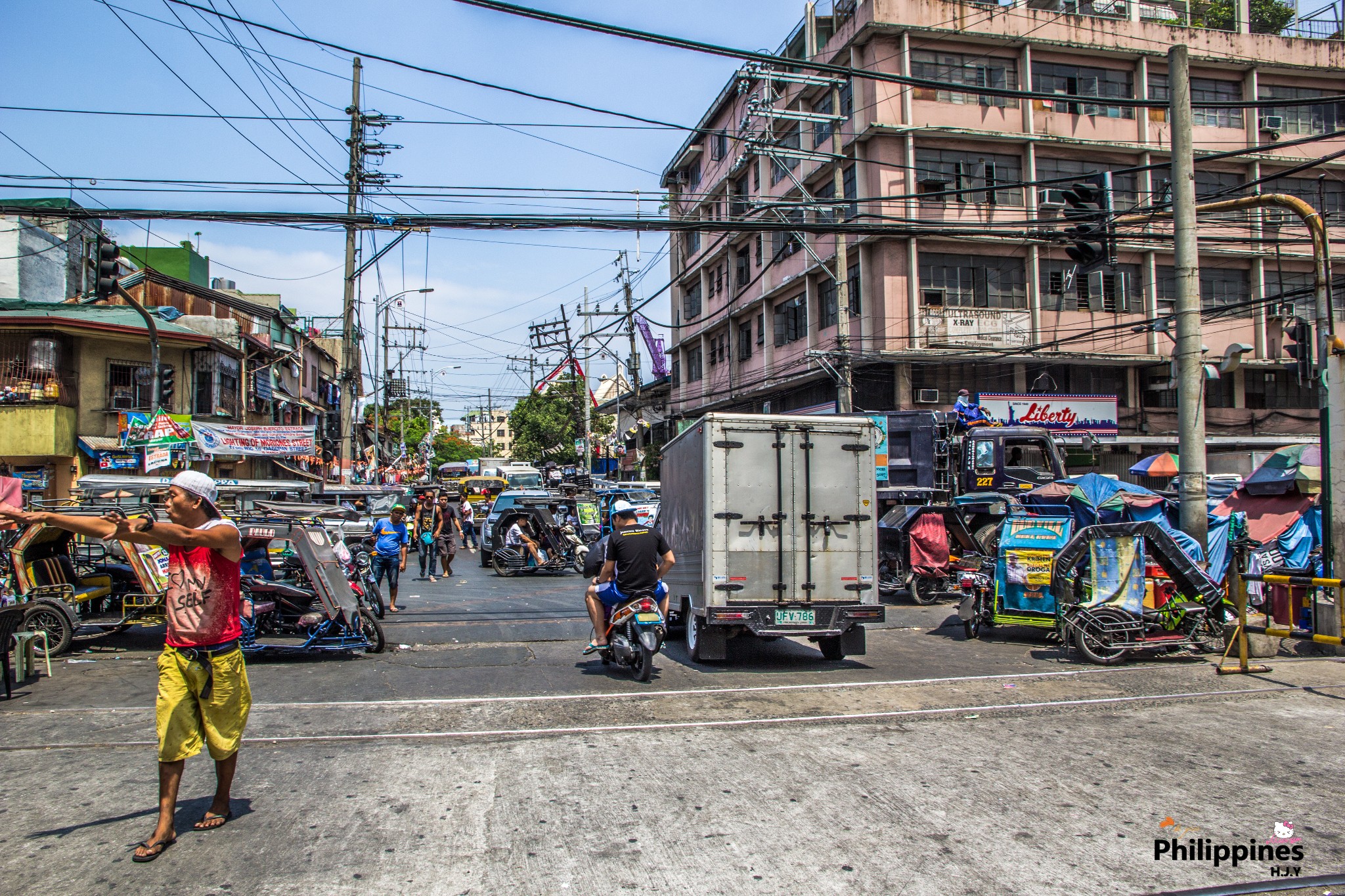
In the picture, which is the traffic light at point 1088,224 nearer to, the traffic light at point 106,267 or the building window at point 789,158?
the traffic light at point 106,267

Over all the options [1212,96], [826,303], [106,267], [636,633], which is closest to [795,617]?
[636,633]

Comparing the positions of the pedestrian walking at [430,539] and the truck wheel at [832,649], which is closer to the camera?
the truck wheel at [832,649]

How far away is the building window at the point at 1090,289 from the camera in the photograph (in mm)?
29984

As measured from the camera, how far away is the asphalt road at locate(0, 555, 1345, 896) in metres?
4.23

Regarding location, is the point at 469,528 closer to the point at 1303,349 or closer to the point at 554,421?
the point at 1303,349

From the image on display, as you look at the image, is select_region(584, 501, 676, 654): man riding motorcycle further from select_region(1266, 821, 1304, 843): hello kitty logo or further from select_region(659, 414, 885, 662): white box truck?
select_region(1266, 821, 1304, 843): hello kitty logo

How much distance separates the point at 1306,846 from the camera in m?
4.49

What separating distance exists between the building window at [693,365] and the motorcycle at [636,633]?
37748 mm

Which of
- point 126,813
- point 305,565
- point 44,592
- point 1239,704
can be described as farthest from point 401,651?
point 1239,704

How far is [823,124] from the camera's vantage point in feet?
102

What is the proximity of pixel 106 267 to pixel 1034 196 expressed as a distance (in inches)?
1049

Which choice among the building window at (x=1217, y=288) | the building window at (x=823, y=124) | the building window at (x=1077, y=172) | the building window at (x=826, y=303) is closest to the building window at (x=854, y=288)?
the building window at (x=826, y=303)

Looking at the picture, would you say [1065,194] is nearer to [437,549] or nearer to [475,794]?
[475,794]

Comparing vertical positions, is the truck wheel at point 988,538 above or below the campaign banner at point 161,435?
below
